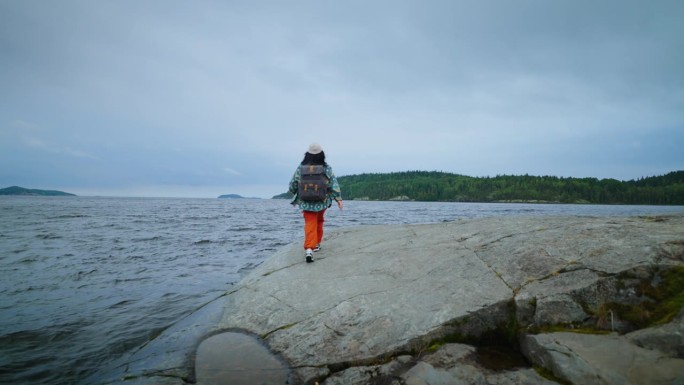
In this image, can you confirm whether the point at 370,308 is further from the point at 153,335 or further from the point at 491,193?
the point at 491,193

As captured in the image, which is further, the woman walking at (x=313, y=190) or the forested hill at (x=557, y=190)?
the forested hill at (x=557, y=190)

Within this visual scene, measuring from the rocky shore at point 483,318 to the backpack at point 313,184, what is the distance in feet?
7.89

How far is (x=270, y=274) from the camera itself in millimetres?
7828

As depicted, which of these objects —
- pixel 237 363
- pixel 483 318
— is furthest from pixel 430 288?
pixel 237 363

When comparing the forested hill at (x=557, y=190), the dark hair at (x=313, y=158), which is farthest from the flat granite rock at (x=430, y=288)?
the forested hill at (x=557, y=190)

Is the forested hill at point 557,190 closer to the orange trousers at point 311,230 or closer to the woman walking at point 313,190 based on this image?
the woman walking at point 313,190

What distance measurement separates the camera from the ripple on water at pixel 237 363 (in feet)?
15.2

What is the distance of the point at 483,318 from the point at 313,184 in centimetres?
519

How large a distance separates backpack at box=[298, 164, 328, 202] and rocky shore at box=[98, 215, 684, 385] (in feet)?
7.89

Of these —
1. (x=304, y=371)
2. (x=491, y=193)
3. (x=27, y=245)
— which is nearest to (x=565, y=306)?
(x=304, y=371)

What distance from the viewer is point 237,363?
4.93 meters

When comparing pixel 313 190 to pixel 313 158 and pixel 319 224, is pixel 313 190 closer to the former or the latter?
pixel 313 158

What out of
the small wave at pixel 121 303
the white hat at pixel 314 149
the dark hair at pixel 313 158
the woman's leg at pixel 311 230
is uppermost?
the white hat at pixel 314 149

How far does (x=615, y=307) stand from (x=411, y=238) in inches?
199
